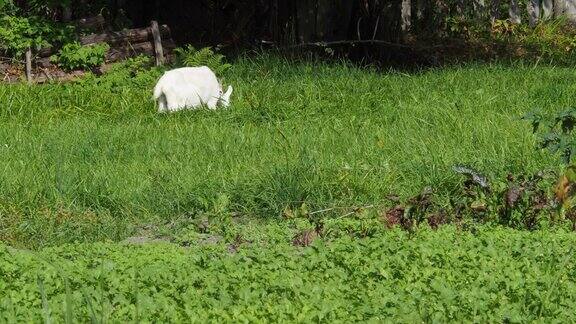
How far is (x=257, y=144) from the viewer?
9.39 m

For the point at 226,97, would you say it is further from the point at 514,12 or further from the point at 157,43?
the point at 514,12

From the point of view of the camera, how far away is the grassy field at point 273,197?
199 inches

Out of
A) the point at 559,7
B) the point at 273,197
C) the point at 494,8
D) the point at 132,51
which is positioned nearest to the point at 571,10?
the point at 559,7

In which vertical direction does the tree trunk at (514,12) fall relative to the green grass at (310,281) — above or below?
below

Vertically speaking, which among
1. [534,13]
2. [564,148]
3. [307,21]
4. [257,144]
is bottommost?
[534,13]

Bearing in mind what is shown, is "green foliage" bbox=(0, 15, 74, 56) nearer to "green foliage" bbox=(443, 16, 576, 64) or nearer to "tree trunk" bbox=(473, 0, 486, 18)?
"green foliage" bbox=(443, 16, 576, 64)

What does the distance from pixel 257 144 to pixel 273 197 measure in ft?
5.62

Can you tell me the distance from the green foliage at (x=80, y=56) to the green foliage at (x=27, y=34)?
20 cm

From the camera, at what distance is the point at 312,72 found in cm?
1324

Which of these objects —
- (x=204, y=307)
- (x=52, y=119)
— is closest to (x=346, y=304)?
(x=204, y=307)

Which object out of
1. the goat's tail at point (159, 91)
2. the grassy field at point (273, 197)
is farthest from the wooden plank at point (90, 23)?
the goat's tail at point (159, 91)

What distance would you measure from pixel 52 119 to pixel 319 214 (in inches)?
168

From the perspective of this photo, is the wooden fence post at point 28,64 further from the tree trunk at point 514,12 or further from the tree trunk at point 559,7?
the tree trunk at point 559,7

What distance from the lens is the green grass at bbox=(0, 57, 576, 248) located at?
7.68m
